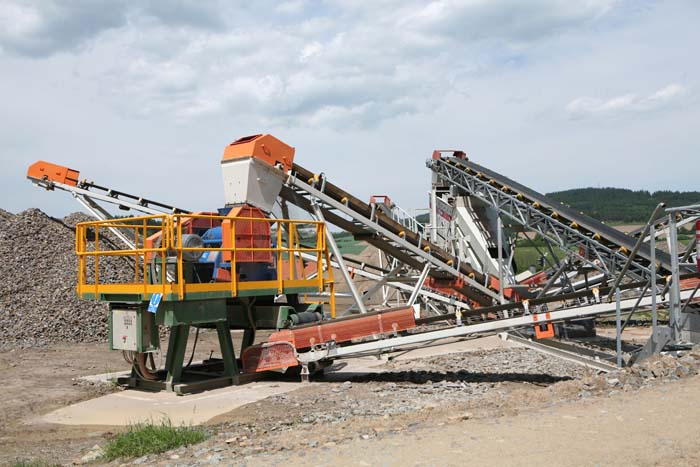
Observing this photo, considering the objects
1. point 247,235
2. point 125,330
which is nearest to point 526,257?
point 247,235

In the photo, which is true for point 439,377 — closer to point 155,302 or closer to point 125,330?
point 155,302

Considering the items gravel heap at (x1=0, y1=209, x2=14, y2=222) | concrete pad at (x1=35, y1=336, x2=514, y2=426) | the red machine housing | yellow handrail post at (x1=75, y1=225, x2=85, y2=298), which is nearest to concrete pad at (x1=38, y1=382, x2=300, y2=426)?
concrete pad at (x1=35, y1=336, x2=514, y2=426)

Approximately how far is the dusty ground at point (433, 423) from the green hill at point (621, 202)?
52.0 meters

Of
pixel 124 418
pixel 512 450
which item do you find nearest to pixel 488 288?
pixel 124 418

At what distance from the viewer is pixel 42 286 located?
16.4 m

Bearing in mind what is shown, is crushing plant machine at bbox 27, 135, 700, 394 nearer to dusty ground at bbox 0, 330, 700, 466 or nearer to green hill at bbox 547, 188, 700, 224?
dusty ground at bbox 0, 330, 700, 466

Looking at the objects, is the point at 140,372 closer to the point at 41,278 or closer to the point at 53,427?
the point at 53,427

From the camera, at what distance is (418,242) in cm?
1457

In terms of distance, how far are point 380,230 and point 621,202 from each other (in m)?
68.3

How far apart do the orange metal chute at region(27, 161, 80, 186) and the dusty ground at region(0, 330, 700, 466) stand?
9.19 meters

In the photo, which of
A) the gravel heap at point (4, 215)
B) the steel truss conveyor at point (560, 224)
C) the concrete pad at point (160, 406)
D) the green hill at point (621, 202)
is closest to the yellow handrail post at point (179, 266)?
the concrete pad at point (160, 406)

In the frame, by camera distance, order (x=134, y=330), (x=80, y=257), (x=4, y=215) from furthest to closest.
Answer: (x=4, y=215), (x=80, y=257), (x=134, y=330)

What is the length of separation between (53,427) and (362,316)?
4.43 meters

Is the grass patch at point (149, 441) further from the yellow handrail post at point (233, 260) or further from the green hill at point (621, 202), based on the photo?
the green hill at point (621, 202)
